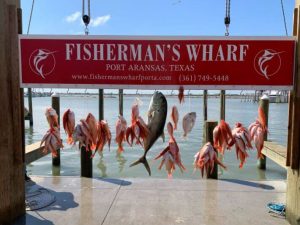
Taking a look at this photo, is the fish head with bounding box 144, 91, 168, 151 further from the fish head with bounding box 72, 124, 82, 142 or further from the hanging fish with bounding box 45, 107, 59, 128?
the hanging fish with bounding box 45, 107, 59, 128

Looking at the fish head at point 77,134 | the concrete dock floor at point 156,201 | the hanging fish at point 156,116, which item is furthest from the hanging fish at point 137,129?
the concrete dock floor at point 156,201

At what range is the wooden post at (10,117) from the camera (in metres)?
3.83

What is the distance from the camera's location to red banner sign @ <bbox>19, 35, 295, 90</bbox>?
150 inches

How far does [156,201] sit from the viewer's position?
197 inches

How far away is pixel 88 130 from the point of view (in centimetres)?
358

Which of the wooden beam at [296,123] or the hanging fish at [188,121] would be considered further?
the wooden beam at [296,123]

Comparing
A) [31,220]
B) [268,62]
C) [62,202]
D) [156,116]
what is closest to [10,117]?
[31,220]

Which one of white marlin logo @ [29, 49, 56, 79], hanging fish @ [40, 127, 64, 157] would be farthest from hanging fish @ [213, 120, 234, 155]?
white marlin logo @ [29, 49, 56, 79]

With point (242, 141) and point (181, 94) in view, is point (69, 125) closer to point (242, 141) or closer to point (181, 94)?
point (181, 94)

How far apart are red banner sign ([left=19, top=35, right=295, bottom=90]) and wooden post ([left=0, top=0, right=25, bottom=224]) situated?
0.13m

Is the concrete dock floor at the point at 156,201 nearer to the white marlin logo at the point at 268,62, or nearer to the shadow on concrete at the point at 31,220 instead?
the shadow on concrete at the point at 31,220

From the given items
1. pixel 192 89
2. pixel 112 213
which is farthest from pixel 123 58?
pixel 112 213

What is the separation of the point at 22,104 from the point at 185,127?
205 cm

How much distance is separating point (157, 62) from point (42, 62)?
135 cm
